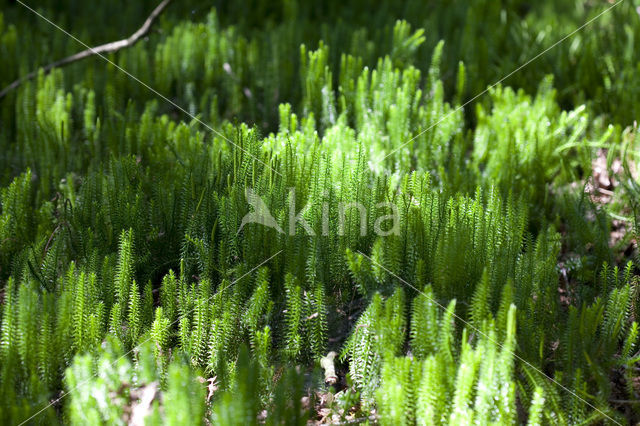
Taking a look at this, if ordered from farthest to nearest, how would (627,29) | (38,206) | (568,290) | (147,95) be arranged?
(627,29) < (147,95) < (38,206) < (568,290)

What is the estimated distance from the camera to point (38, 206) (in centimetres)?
237

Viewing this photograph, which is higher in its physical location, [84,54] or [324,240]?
[84,54]

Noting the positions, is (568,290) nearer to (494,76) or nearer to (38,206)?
(494,76)

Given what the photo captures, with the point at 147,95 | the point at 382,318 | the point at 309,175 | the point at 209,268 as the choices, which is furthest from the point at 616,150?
the point at 147,95

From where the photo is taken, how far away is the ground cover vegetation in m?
1.55

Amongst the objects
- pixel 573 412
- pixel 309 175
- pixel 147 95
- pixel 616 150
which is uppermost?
pixel 147 95

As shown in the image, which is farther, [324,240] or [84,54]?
[84,54]

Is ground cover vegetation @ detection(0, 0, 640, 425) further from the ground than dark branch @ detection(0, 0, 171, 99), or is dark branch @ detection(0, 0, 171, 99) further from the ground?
dark branch @ detection(0, 0, 171, 99)

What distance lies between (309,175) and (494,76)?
58.8 inches

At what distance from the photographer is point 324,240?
76.6 inches

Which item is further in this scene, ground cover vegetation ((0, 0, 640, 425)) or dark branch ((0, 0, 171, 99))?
dark branch ((0, 0, 171, 99))

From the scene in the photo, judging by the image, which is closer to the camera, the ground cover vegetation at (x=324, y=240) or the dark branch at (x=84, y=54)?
the ground cover vegetation at (x=324, y=240)

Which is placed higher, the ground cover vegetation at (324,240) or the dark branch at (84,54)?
the dark branch at (84,54)

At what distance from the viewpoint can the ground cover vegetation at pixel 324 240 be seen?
61.0 inches
